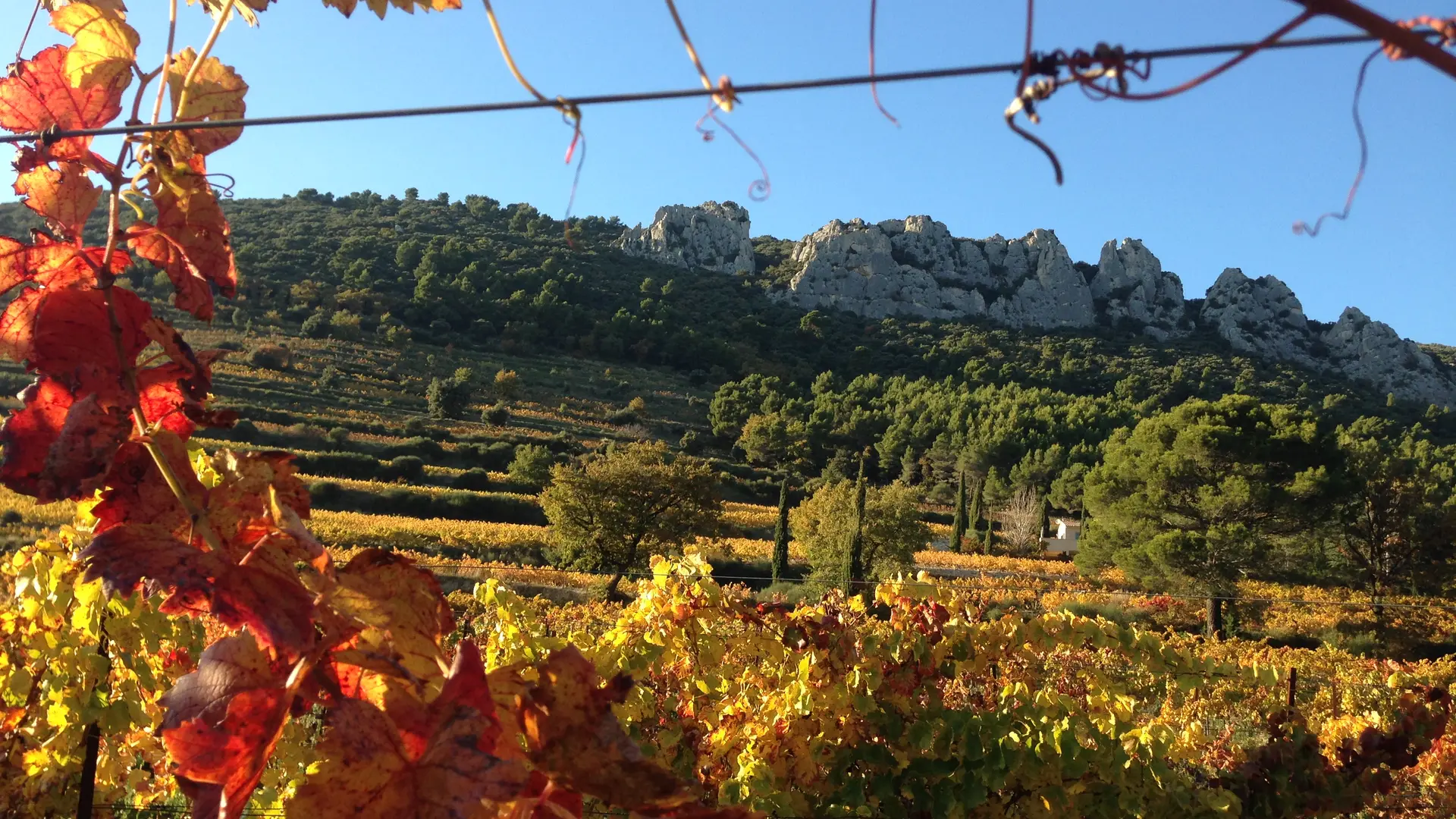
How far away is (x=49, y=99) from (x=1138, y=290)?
264 feet

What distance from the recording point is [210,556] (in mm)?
617

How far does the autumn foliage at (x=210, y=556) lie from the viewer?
1.89 ft

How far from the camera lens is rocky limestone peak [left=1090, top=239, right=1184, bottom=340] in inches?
2783

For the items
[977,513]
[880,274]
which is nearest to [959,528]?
[977,513]

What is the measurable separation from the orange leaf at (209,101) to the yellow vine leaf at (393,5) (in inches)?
6.8

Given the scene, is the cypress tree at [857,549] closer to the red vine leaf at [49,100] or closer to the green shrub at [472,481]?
the green shrub at [472,481]

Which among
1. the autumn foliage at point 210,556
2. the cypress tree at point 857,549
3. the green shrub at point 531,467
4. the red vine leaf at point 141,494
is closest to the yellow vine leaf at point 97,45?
the autumn foliage at point 210,556

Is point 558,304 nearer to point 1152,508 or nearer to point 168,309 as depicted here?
point 168,309

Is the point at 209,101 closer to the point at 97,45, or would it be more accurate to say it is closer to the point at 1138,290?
the point at 97,45

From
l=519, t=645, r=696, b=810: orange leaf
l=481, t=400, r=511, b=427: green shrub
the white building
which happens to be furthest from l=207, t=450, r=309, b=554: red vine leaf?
l=481, t=400, r=511, b=427: green shrub

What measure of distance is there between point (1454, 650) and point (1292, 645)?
261 cm

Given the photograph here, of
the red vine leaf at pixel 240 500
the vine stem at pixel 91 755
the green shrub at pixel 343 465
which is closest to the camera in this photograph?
the red vine leaf at pixel 240 500

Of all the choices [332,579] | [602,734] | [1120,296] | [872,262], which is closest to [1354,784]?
[602,734]

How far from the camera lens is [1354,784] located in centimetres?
221
